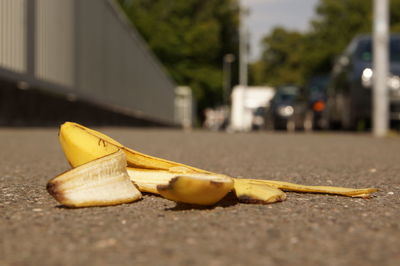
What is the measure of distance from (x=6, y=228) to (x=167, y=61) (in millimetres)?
50901

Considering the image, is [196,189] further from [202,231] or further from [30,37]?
[30,37]

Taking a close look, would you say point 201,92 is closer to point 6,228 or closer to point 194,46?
point 194,46

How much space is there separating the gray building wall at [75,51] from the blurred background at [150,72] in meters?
0.02

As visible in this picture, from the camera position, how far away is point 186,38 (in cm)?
5284

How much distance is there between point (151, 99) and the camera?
29.3 metres

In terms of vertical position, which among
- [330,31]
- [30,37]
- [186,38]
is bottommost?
[30,37]

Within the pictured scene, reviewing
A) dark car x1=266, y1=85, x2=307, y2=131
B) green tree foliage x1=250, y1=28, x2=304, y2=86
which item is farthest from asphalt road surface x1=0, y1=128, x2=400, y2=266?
green tree foliage x1=250, y1=28, x2=304, y2=86

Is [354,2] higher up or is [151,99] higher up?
[354,2]

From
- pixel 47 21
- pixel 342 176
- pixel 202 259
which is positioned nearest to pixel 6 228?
pixel 202 259

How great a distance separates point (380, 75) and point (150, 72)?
15.0 metres

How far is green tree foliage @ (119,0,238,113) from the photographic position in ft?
169

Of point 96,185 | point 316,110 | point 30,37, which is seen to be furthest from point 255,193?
point 316,110

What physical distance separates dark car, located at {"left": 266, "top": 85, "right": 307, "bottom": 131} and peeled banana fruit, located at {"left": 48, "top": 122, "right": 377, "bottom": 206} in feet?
73.3

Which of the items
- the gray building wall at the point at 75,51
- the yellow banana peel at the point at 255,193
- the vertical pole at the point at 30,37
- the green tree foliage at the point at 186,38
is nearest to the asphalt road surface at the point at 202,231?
the yellow banana peel at the point at 255,193
